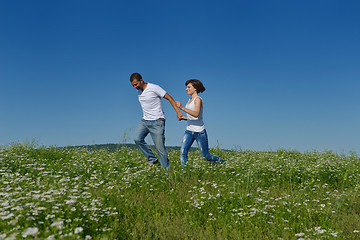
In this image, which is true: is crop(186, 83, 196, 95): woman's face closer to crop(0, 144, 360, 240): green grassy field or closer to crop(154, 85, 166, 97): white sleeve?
crop(154, 85, 166, 97): white sleeve

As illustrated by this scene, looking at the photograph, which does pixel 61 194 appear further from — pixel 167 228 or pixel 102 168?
pixel 102 168

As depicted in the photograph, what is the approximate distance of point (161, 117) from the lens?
8.76m

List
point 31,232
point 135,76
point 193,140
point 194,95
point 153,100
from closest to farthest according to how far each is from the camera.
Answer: point 31,232
point 153,100
point 135,76
point 194,95
point 193,140

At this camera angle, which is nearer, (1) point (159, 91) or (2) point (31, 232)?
(2) point (31, 232)

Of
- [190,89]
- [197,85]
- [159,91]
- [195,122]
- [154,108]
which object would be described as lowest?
[195,122]

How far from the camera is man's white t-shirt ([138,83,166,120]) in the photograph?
28.7 feet

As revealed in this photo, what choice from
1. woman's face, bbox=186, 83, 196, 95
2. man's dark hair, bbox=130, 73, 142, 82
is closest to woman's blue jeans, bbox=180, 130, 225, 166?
Answer: woman's face, bbox=186, 83, 196, 95

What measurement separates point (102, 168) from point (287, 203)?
5473mm

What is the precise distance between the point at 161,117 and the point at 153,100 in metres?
0.54

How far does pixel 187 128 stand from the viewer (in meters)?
9.51

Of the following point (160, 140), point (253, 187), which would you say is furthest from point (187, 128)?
point (253, 187)

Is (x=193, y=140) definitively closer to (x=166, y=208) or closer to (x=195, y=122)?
(x=195, y=122)

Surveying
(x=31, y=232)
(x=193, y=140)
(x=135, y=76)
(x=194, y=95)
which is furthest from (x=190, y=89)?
(x=31, y=232)

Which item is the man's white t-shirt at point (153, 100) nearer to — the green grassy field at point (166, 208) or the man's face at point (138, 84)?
the man's face at point (138, 84)
